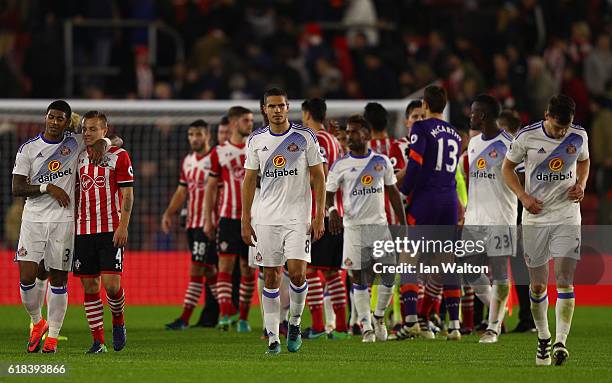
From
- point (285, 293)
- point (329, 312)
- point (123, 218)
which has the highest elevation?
point (123, 218)

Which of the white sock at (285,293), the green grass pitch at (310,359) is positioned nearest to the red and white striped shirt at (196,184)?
the green grass pitch at (310,359)

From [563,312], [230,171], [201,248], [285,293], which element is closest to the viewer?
[563,312]

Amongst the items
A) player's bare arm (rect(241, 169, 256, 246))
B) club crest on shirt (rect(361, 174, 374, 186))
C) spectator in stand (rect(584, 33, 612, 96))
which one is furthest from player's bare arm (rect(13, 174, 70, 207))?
spectator in stand (rect(584, 33, 612, 96))

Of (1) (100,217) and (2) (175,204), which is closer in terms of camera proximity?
(1) (100,217)

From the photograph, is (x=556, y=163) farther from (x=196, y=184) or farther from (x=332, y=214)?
(x=196, y=184)

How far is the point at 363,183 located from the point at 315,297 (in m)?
1.33

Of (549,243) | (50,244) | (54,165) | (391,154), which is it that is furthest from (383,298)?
(54,165)

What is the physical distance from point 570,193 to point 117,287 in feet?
13.2

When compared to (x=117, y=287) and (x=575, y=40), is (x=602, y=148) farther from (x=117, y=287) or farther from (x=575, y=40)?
(x=117, y=287)

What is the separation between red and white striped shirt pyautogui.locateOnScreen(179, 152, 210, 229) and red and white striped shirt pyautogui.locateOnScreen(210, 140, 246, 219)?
1.88 feet

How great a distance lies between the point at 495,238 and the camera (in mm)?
12984

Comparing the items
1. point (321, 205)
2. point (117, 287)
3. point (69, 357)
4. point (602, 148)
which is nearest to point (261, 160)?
point (321, 205)

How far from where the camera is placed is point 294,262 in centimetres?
1139

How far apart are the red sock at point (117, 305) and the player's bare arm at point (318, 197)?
1798 millimetres
